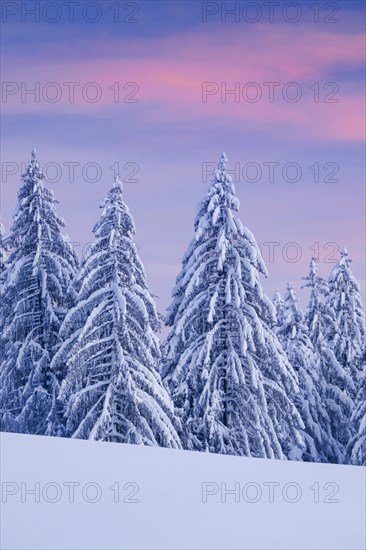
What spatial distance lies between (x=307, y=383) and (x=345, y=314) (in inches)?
277

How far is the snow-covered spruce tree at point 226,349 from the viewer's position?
20.1 meters

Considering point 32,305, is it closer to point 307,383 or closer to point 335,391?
point 307,383

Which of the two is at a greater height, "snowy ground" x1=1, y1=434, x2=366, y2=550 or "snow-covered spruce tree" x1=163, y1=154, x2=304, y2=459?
"snow-covered spruce tree" x1=163, y1=154, x2=304, y2=459

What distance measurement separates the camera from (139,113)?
2595 cm

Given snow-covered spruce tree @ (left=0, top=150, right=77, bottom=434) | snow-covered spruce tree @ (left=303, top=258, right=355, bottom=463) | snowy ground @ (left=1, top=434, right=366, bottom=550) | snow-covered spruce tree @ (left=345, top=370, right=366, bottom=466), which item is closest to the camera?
snowy ground @ (left=1, top=434, right=366, bottom=550)

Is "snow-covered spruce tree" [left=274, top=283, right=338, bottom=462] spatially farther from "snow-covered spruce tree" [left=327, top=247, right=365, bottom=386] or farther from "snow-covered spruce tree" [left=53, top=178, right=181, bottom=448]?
"snow-covered spruce tree" [left=53, top=178, right=181, bottom=448]

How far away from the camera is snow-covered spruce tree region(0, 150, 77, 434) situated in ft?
75.0

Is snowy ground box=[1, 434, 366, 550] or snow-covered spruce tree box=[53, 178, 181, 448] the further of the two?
snow-covered spruce tree box=[53, 178, 181, 448]

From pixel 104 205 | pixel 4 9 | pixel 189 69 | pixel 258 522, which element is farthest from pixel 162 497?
pixel 4 9

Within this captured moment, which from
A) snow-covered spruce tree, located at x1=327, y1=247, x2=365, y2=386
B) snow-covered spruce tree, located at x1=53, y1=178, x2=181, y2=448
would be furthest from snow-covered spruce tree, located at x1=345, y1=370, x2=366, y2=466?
snow-covered spruce tree, located at x1=53, y1=178, x2=181, y2=448

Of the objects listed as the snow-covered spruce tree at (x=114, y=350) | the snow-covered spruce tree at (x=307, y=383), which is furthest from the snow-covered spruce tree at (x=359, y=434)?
the snow-covered spruce tree at (x=114, y=350)

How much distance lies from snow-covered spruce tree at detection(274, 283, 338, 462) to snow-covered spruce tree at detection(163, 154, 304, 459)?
5.88 metres

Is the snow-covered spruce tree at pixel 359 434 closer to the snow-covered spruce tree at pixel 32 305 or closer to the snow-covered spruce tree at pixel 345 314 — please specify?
the snow-covered spruce tree at pixel 345 314

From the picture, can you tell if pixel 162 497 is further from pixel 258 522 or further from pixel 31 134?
pixel 31 134
